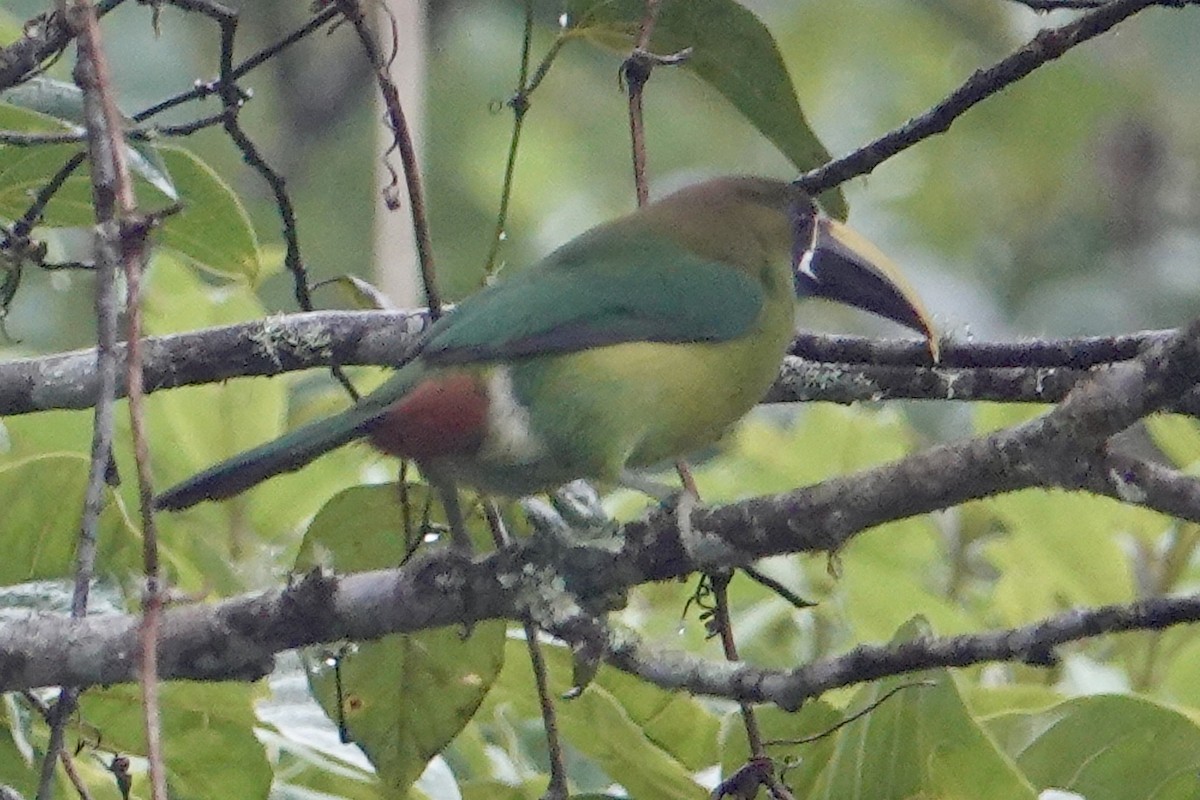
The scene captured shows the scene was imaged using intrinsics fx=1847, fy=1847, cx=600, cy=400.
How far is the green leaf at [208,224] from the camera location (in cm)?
234

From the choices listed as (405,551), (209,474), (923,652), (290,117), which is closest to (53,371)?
(209,474)

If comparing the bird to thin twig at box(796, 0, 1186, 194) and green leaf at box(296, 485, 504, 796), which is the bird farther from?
thin twig at box(796, 0, 1186, 194)

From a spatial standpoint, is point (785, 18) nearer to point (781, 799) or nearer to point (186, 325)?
point (186, 325)

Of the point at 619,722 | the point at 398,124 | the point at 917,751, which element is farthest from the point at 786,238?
the point at 917,751

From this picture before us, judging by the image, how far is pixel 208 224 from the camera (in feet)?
7.80

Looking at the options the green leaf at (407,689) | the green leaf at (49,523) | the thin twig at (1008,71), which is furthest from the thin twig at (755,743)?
the green leaf at (49,523)

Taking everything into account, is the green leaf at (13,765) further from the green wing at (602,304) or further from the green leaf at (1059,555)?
the green leaf at (1059,555)

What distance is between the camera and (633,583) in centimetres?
194

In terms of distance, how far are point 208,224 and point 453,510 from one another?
1.60ft

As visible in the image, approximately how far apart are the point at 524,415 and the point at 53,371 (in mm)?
596

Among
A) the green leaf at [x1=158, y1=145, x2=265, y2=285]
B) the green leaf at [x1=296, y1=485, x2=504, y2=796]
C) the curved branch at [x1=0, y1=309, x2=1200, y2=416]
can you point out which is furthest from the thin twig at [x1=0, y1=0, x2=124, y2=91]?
the green leaf at [x1=296, y1=485, x2=504, y2=796]

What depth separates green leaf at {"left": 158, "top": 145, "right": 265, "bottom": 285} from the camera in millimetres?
2338

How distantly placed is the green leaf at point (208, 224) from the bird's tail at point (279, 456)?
0.88ft

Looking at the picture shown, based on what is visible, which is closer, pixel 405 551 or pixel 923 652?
pixel 923 652
